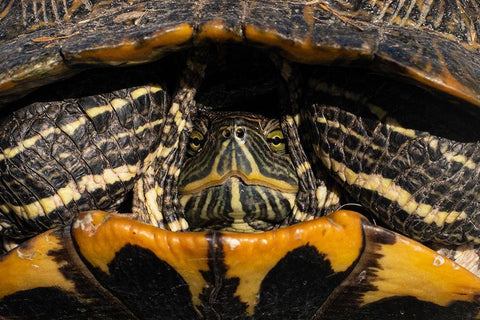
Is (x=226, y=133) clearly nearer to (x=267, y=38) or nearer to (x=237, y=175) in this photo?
(x=237, y=175)

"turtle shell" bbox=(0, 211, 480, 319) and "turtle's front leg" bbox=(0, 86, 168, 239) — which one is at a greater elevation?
"turtle's front leg" bbox=(0, 86, 168, 239)

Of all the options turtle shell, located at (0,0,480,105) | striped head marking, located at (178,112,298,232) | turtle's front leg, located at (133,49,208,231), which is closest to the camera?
turtle shell, located at (0,0,480,105)

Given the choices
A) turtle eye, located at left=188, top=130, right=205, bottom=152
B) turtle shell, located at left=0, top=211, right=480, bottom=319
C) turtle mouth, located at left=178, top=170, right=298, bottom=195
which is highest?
turtle eye, located at left=188, top=130, right=205, bottom=152

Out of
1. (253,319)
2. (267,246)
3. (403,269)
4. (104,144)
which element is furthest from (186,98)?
(403,269)

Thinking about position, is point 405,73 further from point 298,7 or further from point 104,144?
point 104,144

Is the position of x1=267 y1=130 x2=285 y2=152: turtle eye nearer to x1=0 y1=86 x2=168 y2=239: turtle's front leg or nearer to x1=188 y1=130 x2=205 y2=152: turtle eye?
x1=188 y1=130 x2=205 y2=152: turtle eye

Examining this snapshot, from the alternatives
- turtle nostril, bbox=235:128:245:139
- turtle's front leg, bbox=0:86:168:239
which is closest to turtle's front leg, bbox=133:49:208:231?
turtle's front leg, bbox=0:86:168:239

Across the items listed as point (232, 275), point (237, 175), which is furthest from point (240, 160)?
point (232, 275)

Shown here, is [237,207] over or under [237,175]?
under
